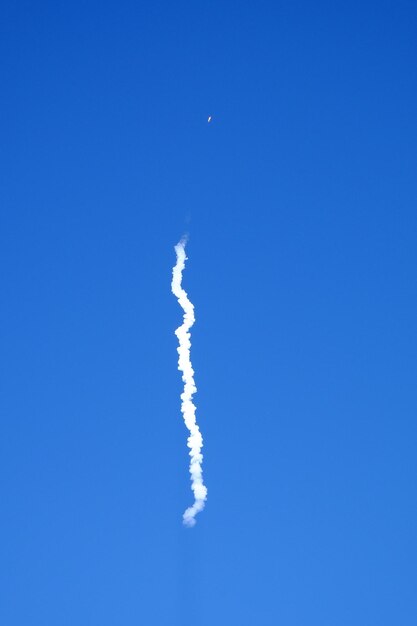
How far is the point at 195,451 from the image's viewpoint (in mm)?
25891

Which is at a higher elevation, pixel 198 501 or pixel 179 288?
pixel 179 288

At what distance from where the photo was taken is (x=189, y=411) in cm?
2592

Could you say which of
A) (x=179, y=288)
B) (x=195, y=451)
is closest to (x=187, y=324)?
(x=179, y=288)

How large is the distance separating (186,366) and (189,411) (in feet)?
3.39

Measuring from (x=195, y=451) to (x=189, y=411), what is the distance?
2.96 ft

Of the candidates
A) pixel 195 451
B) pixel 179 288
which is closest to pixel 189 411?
pixel 195 451

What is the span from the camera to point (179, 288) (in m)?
26.3

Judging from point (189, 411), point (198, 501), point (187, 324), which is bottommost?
point (198, 501)

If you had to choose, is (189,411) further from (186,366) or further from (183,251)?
(183,251)

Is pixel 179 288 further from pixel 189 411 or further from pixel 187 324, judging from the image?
pixel 189 411

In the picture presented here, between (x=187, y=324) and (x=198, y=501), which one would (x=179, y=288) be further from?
(x=198, y=501)

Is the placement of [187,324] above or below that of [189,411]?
above

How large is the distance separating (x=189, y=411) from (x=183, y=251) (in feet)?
11.9

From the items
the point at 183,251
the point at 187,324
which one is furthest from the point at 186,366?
the point at 183,251
